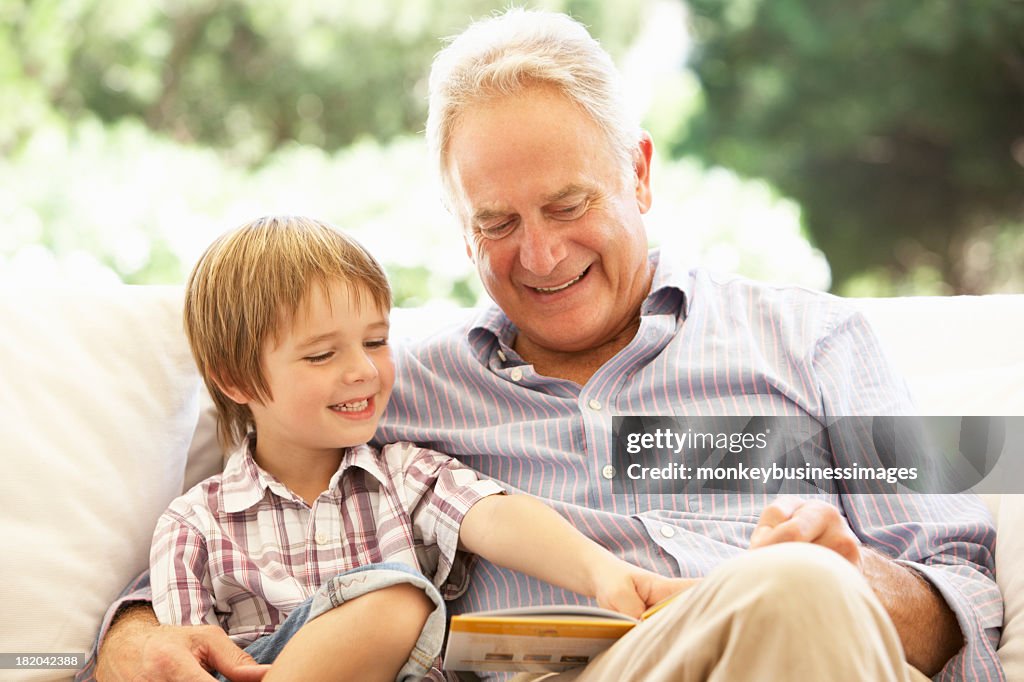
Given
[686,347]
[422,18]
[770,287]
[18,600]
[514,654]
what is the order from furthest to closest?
1. [422,18]
2. [770,287]
3. [686,347]
4. [18,600]
5. [514,654]

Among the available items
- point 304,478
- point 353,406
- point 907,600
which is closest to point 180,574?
point 304,478

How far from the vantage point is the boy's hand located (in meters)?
1.29

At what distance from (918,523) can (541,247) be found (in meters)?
0.72

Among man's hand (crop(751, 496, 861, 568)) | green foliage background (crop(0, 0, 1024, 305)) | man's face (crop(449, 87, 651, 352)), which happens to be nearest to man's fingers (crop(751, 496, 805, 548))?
man's hand (crop(751, 496, 861, 568))

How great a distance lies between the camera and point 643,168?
1.90 metres

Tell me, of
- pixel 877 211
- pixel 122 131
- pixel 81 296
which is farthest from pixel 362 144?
pixel 81 296

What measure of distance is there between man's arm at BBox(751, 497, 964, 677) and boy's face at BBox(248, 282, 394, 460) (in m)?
0.68

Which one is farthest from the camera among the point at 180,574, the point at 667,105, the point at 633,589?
the point at 667,105

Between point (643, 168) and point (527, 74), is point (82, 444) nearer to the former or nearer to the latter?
point (527, 74)

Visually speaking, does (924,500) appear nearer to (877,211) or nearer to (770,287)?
(770,287)

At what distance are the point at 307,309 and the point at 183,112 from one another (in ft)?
17.9

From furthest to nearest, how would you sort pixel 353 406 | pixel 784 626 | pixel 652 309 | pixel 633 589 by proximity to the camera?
pixel 652 309 < pixel 353 406 < pixel 633 589 < pixel 784 626

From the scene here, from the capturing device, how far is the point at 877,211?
658 cm

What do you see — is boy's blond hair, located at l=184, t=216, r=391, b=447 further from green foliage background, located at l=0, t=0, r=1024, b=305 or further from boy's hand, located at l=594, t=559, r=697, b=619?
green foliage background, located at l=0, t=0, r=1024, b=305
